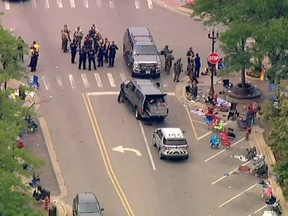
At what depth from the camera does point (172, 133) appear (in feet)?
221

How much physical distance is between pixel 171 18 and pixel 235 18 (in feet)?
52.8

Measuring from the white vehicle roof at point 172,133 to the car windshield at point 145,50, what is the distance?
11.0 metres

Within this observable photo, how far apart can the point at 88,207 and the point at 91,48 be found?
20745 millimetres

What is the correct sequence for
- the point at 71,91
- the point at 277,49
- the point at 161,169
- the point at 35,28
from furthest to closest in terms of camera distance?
the point at 35,28 → the point at 71,91 → the point at 277,49 → the point at 161,169

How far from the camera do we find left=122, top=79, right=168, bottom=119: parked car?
70812mm

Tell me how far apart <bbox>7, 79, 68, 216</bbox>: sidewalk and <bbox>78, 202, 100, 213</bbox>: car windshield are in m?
1.94

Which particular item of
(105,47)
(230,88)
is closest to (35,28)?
(105,47)

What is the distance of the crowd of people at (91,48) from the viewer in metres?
78.6

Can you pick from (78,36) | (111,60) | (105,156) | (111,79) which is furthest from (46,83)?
(105,156)

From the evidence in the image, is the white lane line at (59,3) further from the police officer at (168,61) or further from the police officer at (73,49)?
the police officer at (168,61)

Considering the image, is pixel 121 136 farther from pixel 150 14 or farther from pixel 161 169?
pixel 150 14

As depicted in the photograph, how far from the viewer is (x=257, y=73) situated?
3088 inches

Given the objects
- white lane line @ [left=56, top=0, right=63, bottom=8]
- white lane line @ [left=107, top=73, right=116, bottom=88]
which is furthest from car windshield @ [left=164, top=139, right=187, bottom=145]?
white lane line @ [left=56, top=0, right=63, bottom=8]

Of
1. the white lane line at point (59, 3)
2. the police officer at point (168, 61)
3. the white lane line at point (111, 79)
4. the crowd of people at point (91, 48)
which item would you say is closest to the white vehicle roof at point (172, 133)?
the white lane line at point (111, 79)
